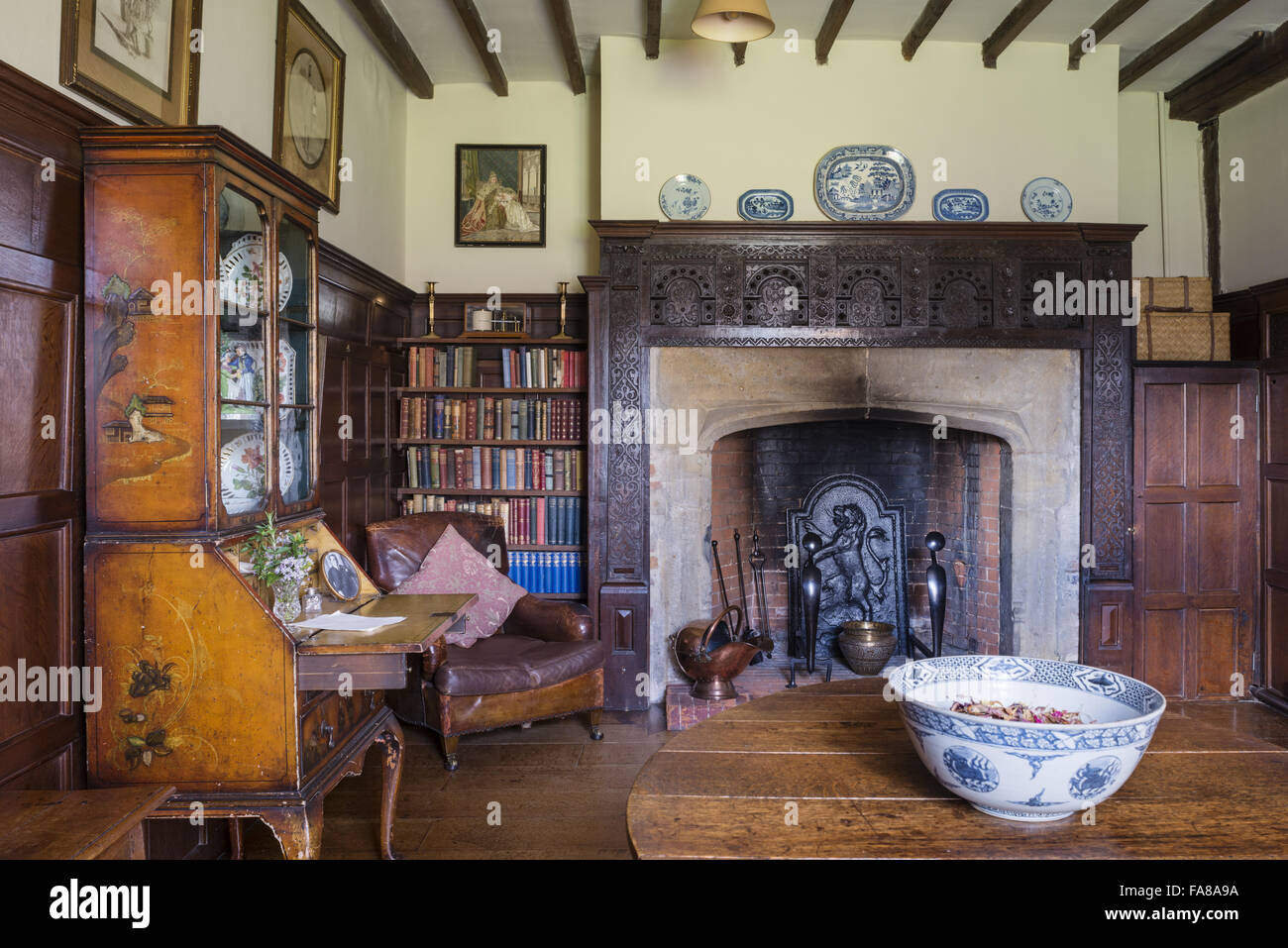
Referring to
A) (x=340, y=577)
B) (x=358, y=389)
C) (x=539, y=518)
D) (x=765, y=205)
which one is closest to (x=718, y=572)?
(x=539, y=518)

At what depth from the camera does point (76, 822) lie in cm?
162

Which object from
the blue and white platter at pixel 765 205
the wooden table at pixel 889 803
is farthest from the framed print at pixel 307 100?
the wooden table at pixel 889 803

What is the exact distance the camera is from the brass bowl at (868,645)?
180 inches

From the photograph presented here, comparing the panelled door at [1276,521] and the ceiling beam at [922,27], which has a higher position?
the ceiling beam at [922,27]

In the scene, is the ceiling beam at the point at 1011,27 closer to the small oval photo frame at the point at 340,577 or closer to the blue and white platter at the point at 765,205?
the blue and white platter at the point at 765,205

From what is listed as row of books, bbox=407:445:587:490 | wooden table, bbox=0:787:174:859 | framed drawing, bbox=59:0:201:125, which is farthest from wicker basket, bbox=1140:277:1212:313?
wooden table, bbox=0:787:174:859

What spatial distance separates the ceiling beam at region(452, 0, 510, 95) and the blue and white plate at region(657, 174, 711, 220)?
1.14 metres

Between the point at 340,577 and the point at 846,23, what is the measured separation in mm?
3694

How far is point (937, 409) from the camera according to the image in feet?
14.7

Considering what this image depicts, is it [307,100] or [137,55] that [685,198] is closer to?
[307,100]

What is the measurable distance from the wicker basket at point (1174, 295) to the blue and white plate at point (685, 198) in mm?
2425

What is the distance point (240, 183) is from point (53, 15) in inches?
21.9

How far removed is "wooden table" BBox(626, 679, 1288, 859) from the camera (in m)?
1.19

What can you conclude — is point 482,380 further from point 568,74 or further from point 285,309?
point 285,309
